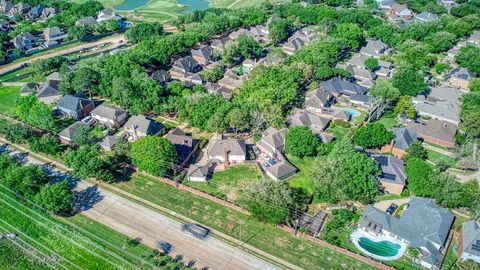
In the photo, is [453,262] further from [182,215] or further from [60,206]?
[60,206]

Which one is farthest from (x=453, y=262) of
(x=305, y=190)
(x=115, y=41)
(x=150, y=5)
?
(x=150, y=5)

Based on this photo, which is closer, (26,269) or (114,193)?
(26,269)

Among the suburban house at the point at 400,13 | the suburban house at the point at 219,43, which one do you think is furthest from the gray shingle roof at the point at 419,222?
the suburban house at the point at 400,13

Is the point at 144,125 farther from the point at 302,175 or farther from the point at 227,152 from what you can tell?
the point at 302,175

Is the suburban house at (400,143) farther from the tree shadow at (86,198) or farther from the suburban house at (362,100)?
the tree shadow at (86,198)

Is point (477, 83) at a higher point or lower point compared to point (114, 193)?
higher

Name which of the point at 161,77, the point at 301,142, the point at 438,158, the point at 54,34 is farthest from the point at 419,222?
the point at 54,34

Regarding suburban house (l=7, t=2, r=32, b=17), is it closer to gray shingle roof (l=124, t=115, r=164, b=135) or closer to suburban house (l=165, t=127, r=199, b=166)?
gray shingle roof (l=124, t=115, r=164, b=135)
